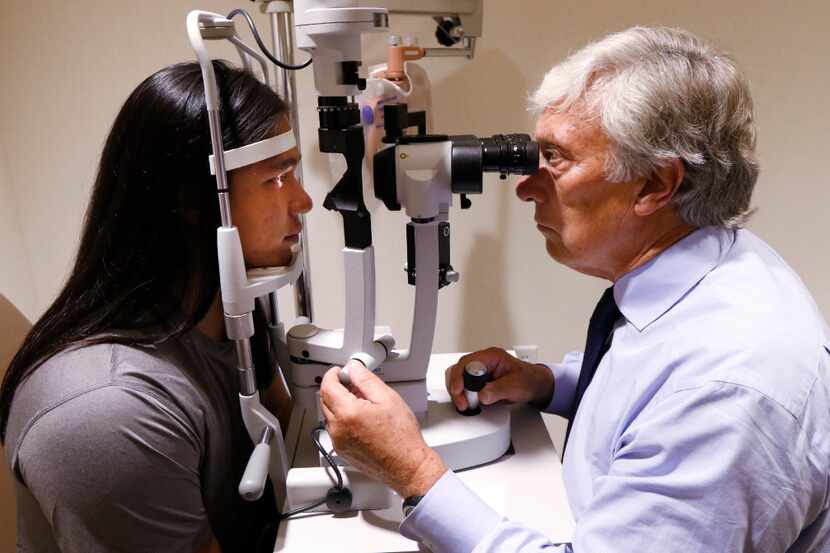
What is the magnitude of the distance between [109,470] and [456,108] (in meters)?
1.25

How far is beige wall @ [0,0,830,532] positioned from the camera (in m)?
1.49

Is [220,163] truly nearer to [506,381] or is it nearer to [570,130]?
[570,130]

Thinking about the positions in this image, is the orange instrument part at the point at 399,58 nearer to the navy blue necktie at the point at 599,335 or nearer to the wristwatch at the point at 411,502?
the navy blue necktie at the point at 599,335

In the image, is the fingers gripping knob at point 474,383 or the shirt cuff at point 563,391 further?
the shirt cuff at point 563,391

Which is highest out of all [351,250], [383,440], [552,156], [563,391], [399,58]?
[399,58]

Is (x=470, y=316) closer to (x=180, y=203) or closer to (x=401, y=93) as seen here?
(x=401, y=93)

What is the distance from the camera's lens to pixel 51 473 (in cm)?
74

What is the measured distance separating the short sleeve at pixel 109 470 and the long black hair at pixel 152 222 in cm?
11

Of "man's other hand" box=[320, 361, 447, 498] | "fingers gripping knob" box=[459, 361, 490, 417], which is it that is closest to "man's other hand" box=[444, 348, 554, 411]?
"fingers gripping knob" box=[459, 361, 490, 417]

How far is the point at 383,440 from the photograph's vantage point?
803 mm

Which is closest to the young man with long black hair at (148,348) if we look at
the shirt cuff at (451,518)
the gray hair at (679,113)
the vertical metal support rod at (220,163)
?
the vertical metal support rod at (220,163)

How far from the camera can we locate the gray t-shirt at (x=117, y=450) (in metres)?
0.74

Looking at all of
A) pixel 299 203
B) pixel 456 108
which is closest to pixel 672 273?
pixel 299 203

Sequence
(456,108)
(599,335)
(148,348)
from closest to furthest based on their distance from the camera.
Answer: (148,348) → (599,335) → (456,108)
